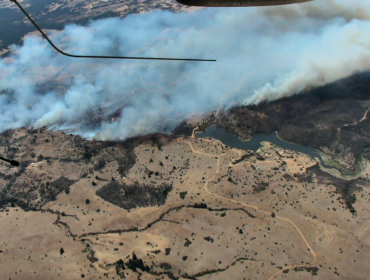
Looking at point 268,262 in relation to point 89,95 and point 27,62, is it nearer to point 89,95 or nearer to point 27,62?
point 89,95

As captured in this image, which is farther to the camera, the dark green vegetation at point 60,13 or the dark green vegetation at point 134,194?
the dark green vegetation at point 60,13

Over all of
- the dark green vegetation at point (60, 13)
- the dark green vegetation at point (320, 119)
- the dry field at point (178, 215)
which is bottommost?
the dark green vegetation at point (320, 119)

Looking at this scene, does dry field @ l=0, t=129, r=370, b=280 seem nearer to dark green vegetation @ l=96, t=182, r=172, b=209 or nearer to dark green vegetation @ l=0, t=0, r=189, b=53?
dark green vegetation @ l=96, t=182, r=172, b=209

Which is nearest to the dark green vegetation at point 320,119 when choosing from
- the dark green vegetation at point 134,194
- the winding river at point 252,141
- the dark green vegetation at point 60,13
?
the winding river at point 252,141

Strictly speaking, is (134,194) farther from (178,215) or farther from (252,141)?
(252,141)

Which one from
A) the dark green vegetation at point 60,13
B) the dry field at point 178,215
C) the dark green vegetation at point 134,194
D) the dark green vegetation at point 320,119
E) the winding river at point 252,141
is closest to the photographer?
the dry field at point 178,215

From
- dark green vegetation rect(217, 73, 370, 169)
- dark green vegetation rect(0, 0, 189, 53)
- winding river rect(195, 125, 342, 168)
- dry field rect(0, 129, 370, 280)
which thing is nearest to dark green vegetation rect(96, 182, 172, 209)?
dry field rect(0, 129, 370, 280)

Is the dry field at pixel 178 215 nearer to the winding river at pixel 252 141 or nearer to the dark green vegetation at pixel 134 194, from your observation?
the dark green vegetation at pixel 134 194

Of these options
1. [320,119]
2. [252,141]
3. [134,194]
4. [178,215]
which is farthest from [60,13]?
[178,215]
